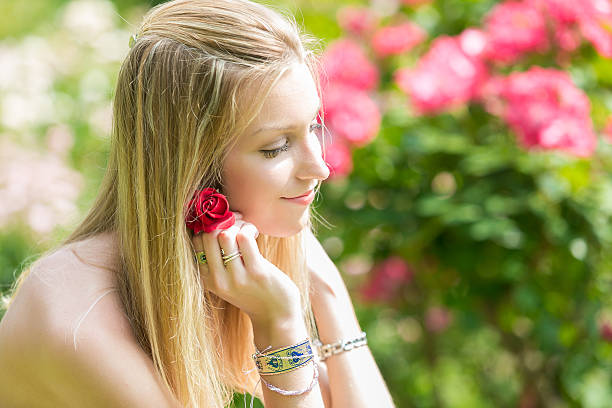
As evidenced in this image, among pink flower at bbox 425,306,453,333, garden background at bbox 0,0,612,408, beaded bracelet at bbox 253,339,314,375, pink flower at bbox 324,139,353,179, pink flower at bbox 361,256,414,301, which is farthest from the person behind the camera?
pink flower at bbox 425,306,453,333

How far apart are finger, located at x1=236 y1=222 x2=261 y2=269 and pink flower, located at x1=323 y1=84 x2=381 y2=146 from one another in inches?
62.4

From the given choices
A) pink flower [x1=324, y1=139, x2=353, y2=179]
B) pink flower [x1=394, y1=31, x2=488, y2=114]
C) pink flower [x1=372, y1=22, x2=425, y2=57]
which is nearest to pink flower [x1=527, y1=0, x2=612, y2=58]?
pink flower [x1=394, y1=31, x2=488, y2=114]

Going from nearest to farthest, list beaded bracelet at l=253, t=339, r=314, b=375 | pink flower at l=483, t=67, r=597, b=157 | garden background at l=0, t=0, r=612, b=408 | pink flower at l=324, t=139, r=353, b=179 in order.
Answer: beaded bracelet at l=253, t=339, r=314, b=375, pink flower at l=483, t=67, r=597, b=157, garden background at l=0, t=0, r=612, b=408, pink flower at l=324, t=139, r=353, b=179

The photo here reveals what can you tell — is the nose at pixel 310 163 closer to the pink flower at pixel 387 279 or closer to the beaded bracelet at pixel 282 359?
the beaded bracelet at pixel 282 359

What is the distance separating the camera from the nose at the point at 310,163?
1564mm

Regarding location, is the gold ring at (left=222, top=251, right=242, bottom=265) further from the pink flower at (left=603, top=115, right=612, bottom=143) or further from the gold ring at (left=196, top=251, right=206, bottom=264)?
the pink flower at (left=603, top=115, right=612, bottom=143)

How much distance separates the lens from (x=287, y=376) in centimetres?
161

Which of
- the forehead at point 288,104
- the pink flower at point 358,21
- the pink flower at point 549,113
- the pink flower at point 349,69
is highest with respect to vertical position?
the pink flower at point 358,21

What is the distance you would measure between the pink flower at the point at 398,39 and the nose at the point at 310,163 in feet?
7.11

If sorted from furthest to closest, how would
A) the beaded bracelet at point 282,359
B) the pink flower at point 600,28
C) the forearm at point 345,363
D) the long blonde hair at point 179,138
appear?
the pink flower at point 600,28
the forearm at point 345,363
the beaded bracelet at point 282,359
the long blonde hair at point 179,138

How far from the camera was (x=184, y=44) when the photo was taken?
1.52 meters

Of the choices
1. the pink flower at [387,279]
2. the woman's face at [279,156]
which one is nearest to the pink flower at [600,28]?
the pink flower at [387,279]

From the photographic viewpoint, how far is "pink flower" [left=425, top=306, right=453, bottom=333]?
12.2ft

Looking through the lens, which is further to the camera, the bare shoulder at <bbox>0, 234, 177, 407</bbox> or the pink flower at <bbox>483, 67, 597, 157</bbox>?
the pink flower at <bbox>483, 67, 597, 157</bbox>
